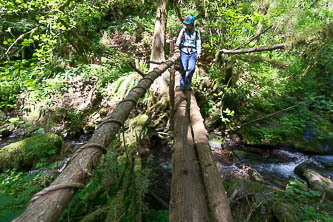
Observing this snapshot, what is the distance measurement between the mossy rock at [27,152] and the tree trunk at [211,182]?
310 cm

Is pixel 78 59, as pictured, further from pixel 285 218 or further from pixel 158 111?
pixel 285 218

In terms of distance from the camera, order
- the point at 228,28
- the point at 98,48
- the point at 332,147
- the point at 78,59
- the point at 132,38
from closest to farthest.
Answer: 1. the point at 332,147
2. the point at 228,28
3. the point at 78,59
4. the point at 98,48
5. the point at 132,38

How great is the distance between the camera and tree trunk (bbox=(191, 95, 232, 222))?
1.57 meters

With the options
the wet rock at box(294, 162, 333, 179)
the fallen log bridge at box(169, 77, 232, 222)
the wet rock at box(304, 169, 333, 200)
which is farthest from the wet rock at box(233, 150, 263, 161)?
the fallen log bridge at box(169, 77, 232, 222)

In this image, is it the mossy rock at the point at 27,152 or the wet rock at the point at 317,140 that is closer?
the mossy rock at the point at 27,152

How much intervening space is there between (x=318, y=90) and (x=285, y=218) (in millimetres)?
4805

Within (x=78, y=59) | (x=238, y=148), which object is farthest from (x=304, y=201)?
(x=78, y=59)

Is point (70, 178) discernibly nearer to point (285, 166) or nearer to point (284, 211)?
point (284, 211)

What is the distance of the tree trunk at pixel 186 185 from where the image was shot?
1636 mm

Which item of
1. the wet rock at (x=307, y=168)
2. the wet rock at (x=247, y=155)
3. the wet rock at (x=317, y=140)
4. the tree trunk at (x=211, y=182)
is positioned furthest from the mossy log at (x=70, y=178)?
the wet rock at (x=317, y=140)

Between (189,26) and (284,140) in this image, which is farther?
(284,140)

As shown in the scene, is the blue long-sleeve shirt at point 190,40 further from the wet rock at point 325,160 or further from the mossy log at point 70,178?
the wet rock at point 325,160

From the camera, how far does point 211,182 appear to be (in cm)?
192

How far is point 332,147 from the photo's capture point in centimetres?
505
